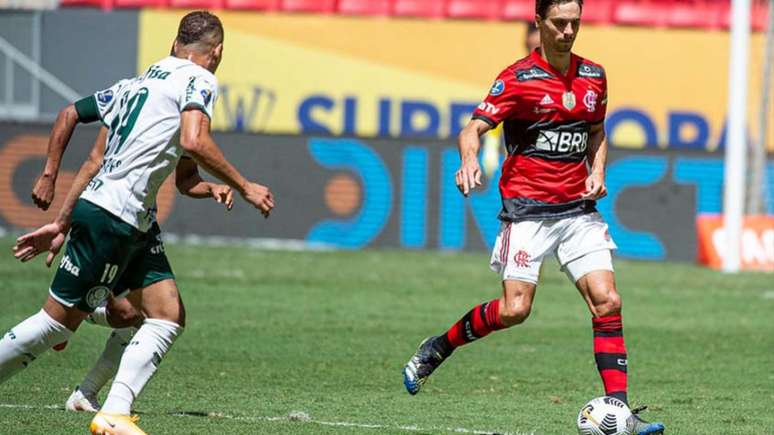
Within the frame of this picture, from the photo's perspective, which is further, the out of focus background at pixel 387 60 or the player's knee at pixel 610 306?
the out of focus background at pixel 387 60

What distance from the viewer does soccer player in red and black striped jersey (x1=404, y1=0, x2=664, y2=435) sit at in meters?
7.89

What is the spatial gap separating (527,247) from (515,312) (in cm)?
35

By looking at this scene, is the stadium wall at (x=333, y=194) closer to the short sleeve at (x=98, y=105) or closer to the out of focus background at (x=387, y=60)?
the out of focus background at (x=387, y=60)

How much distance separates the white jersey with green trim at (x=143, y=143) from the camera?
7000 mm

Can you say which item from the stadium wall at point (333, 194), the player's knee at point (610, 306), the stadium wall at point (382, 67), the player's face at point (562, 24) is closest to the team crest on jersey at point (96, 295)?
the player's knee at point (610, 306)

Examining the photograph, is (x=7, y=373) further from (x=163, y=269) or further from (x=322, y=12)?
(x=322, y=12)

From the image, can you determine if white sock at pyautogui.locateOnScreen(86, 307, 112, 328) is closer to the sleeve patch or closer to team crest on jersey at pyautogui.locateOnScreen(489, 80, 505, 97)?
the sleeve patch

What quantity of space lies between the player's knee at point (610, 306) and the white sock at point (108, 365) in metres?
2.48

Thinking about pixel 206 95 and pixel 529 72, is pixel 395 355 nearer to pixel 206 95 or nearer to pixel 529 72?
pixel 529 72

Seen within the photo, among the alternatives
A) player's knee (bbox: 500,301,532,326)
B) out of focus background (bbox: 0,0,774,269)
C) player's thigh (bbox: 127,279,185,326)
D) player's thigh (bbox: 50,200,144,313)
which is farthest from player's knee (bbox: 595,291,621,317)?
out of focus background (bbox: 0,0,774,269)

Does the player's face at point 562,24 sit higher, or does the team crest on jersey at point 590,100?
the player's face at point 562,24

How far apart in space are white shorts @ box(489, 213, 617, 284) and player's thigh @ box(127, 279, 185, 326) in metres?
1.79

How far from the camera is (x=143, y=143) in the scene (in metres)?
7.02

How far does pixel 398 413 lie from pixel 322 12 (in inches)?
742
